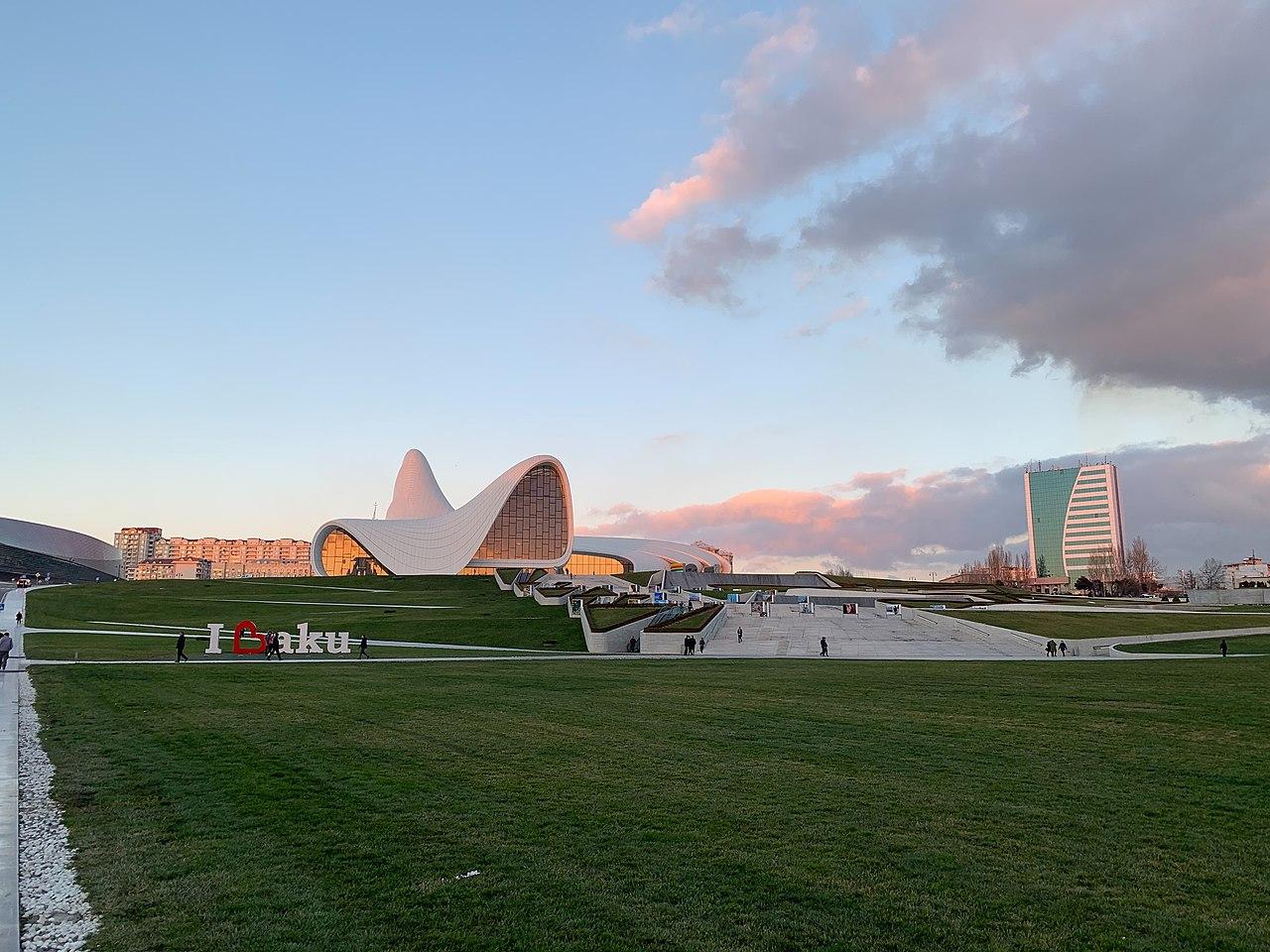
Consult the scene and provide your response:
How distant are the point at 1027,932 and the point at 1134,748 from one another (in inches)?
245

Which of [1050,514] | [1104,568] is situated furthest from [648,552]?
[1050,514]

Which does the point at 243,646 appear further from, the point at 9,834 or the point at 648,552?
the point at 648,552

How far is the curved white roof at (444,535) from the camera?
81.7 m

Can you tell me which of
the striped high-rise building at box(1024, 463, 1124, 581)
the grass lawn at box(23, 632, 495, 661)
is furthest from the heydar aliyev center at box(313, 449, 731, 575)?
the striped high-rise building at box(1024, 463, 1124, 581)

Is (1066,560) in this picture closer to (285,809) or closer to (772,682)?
(772,682)

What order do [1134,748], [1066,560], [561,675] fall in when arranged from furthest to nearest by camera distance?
[1066,560] < [561,675] < [1134,748]

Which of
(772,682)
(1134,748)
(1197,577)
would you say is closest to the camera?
(1134,748)

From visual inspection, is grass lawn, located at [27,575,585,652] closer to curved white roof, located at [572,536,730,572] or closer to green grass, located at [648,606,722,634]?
green grass, located at [648,606,722,634]

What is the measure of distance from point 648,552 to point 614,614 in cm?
6554

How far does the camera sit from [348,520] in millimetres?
82938

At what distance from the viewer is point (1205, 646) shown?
1173 inches

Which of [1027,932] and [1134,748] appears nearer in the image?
[1027,932]

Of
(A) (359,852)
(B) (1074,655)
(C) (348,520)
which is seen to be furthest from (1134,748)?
(C) (348,520)

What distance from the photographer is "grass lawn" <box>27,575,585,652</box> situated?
3309 centimetres
